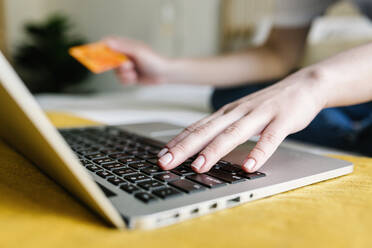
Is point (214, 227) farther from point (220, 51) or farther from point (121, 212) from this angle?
point (220, 51)

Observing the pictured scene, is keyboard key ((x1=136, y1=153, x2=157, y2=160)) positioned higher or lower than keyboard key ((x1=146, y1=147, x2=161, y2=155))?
higher

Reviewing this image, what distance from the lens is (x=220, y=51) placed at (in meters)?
2.61

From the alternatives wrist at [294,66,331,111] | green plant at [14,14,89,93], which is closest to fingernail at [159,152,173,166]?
wrist at [294,66,331,111]

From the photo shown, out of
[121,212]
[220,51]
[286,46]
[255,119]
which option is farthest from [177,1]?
[121,212]

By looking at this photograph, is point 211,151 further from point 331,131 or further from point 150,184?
point 331,131

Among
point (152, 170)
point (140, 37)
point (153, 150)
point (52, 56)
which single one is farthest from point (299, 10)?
point (52, 56)

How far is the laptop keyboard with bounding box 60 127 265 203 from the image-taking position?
1.05 ft

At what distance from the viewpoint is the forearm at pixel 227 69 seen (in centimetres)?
117

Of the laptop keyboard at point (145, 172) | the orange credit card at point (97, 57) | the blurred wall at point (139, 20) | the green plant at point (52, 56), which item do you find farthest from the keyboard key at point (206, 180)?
the green plant at point (52, 56)

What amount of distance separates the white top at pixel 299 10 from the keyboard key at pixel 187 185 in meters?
1.00

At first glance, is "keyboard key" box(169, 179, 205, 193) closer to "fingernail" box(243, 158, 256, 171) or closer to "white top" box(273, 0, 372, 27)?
"fingernail" box(243, 158, 256, 171)

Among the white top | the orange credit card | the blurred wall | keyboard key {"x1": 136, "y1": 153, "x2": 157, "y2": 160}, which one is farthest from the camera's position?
the blurred wall

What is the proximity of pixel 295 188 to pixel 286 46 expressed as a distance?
0.95 metres

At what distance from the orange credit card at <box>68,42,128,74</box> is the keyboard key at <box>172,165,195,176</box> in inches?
20.2
